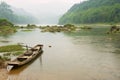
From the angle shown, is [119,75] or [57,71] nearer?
[119,75]

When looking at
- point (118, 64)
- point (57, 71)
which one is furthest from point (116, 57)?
point (57, 71)

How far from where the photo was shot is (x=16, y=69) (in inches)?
1209

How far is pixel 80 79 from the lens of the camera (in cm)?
2578

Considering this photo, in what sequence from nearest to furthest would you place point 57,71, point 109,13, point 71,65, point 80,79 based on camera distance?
1. point 80,79
2. point 57,71
3. point 71,65
4. point 109,13

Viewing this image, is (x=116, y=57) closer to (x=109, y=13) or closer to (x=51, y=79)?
(x=51, y=79)

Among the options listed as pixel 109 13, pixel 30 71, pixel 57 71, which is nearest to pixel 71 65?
pixel 57 71

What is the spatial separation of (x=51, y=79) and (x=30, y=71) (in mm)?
5149

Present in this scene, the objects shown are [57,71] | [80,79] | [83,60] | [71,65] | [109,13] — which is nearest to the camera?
[80,79]

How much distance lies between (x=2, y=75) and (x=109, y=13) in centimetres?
16552

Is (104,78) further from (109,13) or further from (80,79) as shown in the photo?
(109,13)

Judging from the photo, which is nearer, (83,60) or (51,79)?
(51,79)

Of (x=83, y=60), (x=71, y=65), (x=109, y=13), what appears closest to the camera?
(x=71, y=65)

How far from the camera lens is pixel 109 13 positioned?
184 metres

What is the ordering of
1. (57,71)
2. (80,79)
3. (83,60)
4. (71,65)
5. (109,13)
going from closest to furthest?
(80,79)
(57,71)
(71,65)
(83,60)
(109,13)
